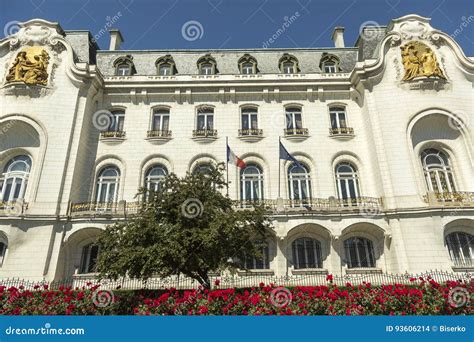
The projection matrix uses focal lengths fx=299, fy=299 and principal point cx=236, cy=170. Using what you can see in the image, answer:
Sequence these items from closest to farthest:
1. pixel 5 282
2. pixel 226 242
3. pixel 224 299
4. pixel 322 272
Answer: pixel 224 299 → pixel 226 242 → pixel 5 282 → pixel 322 272

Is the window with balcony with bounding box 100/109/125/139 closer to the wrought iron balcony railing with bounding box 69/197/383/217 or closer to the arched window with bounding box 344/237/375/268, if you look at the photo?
the wrought iron balcony railing with bounding box 69/197/383/217

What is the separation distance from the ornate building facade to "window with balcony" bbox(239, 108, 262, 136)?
0.16 meters

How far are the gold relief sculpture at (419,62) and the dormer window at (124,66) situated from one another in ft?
68.4

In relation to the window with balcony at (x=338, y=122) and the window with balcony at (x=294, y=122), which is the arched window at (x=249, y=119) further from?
the window with balcony at (x=338, y=122)

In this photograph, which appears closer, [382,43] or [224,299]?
[224,299]

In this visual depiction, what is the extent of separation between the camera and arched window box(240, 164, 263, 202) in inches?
818

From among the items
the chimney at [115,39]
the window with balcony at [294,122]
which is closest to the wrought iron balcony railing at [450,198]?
the window with balcony at [294,122]

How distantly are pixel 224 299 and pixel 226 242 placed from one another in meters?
3.23

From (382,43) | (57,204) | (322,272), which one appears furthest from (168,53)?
(322,272)

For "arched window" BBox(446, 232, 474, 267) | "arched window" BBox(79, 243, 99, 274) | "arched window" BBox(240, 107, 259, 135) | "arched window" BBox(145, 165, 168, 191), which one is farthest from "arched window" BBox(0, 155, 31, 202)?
"arched window" BBox(446, 232, 474, 267)

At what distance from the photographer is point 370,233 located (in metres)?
19.3

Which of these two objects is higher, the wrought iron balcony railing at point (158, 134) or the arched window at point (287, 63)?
the arched window at point (287, 63)

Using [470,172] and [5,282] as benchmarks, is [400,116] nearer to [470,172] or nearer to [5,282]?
[470,172]

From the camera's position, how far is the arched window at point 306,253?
18797 millimetres
